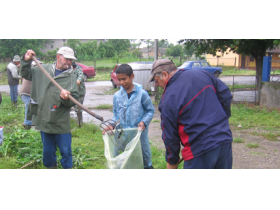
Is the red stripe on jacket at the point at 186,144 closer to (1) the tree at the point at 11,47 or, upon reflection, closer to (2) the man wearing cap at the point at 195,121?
(2) the man wearing cap at the point at 195,121

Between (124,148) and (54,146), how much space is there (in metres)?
0.99

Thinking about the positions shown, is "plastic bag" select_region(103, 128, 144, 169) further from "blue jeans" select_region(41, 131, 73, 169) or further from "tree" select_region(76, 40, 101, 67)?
"tree" select_region(76, 40, 101, 67)

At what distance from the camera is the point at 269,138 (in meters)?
6.37

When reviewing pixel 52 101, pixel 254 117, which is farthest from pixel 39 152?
pixel 254 117

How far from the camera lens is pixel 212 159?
2.37 metres

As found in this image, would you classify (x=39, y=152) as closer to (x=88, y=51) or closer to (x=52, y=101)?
(x=52, y=101)

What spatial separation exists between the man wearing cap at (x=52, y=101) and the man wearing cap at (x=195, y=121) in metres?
1.58

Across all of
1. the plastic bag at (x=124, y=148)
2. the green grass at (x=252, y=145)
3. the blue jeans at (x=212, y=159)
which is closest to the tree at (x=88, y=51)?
the green grass at (x=252, y=145)

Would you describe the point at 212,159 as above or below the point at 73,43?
below

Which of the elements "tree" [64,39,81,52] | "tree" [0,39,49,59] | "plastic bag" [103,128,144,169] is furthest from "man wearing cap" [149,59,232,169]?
"tree" [64,39,81,52]

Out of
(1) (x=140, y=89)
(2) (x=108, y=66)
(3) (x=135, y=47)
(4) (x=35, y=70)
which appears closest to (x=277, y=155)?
(1) (x=140, y=89)

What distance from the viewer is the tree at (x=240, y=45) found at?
35.4 feet

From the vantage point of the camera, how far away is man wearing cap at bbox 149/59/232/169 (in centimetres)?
233

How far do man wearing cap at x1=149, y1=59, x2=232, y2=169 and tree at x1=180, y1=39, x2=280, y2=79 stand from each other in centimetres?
846
